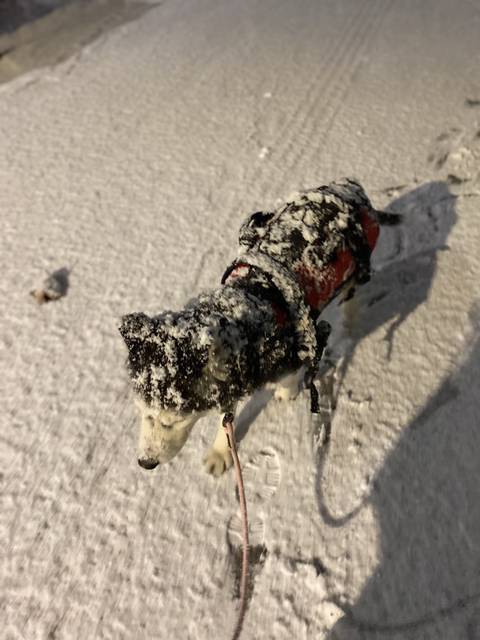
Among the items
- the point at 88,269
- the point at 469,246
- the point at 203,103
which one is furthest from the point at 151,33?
the point at 469,246

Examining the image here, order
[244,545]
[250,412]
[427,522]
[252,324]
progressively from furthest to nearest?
[250,412], [427,522], [244,545], [252,324]

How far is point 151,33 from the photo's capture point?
6898 millimetres

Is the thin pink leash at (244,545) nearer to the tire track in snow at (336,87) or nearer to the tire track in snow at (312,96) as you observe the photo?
the tire track in snow at (336,87)

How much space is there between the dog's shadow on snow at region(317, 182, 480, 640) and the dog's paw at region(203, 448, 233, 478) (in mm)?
466

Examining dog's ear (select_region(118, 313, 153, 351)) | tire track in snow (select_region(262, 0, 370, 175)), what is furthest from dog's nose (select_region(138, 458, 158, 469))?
tire track in snow (select_region(262, 0, 370, 175))

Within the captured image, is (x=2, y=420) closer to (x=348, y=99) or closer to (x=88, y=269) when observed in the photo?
(x=88, y=269)

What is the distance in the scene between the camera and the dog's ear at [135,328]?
5.22 feet

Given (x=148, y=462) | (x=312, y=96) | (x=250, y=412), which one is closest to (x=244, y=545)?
(x=148, y=462)

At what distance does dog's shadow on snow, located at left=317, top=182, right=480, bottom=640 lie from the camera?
1.95 m

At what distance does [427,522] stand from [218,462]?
39.8 inches

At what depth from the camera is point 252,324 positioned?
178 cm

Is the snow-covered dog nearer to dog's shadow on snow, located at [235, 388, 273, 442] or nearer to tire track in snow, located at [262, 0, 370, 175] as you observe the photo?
dog's shadow on snow, located at [235, 388, 273, 442]

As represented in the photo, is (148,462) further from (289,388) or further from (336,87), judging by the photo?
(336,87)

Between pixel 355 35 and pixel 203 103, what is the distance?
Result: 2.29m
